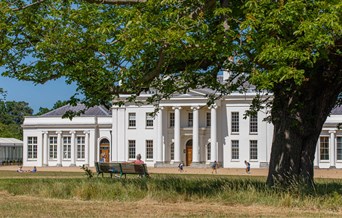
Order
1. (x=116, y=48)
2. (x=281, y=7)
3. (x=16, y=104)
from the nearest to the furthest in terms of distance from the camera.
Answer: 1. (x=281, y=7)
2. (x=116, y=48)
3. (x=16, y=104)

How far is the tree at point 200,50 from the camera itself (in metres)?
12.7

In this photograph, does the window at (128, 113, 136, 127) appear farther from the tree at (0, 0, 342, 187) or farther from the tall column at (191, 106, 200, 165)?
the tree at (0, 0, 342, 187)

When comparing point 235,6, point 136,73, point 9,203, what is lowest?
point 9,203

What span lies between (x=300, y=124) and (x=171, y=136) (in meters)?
51.0

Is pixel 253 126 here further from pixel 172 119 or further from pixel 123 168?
pixel 123 168

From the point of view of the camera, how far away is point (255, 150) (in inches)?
2566

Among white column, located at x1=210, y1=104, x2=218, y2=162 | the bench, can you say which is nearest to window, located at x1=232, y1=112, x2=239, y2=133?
white column, located at x1=210, y1=104, x2=218, y2=162

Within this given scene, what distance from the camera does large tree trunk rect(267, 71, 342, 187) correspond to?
16094 mm

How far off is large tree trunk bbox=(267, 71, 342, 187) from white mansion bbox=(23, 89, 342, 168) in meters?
47.2

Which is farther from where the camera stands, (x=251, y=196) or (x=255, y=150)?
(x=255, y=150)

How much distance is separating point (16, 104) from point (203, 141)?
67.2 m


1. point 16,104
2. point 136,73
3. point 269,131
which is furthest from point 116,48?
point 16,104

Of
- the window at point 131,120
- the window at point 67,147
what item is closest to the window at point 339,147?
the window at point 131,120

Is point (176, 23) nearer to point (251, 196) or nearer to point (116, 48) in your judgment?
point (116, 48)
